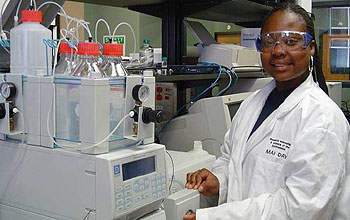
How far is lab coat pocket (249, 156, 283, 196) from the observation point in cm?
120

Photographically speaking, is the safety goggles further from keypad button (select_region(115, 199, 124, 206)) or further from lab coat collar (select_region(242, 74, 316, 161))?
keypad button (select_region(115, 199, 124, 206))

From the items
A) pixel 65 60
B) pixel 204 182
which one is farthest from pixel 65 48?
pixel 204 182

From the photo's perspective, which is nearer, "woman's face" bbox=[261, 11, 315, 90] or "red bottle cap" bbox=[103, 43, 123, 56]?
"red bottle cap" bbox=[103, 43, 123, 56]

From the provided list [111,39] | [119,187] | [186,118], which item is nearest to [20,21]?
[111,39]

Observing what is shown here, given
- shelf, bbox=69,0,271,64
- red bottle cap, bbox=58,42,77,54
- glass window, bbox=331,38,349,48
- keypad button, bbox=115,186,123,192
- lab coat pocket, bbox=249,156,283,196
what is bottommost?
lab coat pocket, bbox=249,156,283,196

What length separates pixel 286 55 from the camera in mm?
1269

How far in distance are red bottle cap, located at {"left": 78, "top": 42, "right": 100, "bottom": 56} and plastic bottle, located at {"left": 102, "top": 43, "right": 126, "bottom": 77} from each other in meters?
0.04

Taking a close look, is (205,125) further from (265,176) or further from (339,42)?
(339,42)

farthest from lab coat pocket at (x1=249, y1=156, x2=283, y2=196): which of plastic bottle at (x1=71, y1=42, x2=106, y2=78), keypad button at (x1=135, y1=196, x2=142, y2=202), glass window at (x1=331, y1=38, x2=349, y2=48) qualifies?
glass window at (x1=331, y1=38, x2=349, y2=48)

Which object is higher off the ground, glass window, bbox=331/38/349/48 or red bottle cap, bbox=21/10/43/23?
glass window, bbox=331/38/349/48

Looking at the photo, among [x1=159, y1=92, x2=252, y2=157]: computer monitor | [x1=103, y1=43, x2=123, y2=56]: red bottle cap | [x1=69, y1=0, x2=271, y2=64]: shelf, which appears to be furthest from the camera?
[x1=69, y1=0, x2=271, y2=64]: shelf

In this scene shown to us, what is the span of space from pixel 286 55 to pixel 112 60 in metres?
0.54

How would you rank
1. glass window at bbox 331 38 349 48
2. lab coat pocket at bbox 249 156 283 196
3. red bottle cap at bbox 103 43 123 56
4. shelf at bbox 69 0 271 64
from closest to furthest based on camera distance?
red bottle cap at bbox 103 43 123 56, lab coat pocket at bbox 249 156 283 196, shelf at bbox 69 0 271 64, glass window at bbox 331 38 349 48

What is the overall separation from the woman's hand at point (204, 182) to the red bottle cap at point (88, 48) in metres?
0.54
